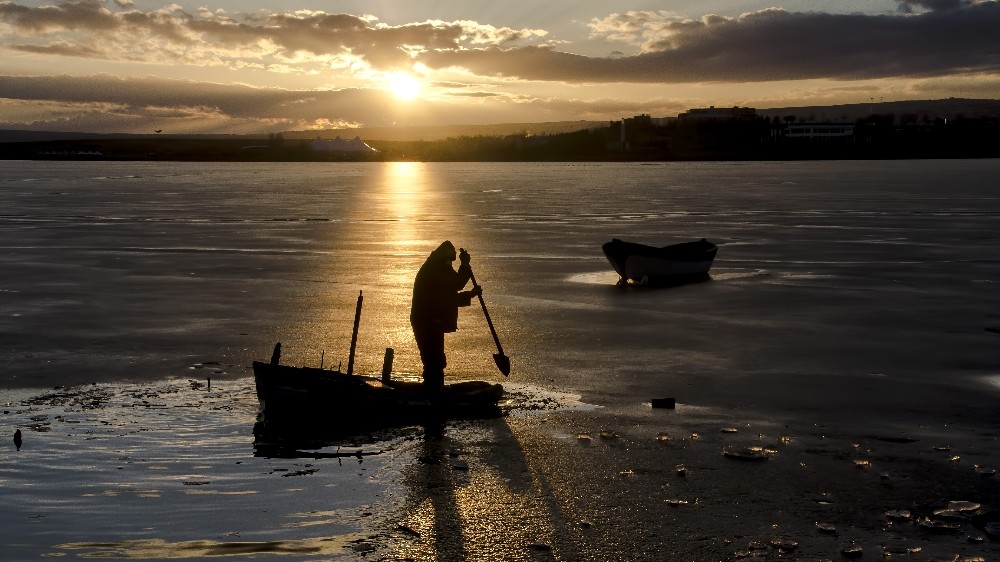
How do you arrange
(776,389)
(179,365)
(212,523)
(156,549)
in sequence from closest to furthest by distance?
1. (156,549)
2. (212,523)
3. (776,389)
4. (179,365)

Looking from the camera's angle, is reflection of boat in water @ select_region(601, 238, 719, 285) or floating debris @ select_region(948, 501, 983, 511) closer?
floating debris @ select_region(948, 501, 983, 511)

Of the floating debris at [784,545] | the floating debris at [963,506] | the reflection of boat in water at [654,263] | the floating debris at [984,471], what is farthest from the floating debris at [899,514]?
the reflection of boat in water at [654,263]

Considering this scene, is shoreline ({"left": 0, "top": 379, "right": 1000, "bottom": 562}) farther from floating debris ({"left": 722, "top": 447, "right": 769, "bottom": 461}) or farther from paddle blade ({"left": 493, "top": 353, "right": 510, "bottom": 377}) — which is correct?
paddle blade ({"left": 493, "top": 353, "right": 510, "bottom": 377})

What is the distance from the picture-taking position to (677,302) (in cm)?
2561

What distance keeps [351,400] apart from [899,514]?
6289 millimetres

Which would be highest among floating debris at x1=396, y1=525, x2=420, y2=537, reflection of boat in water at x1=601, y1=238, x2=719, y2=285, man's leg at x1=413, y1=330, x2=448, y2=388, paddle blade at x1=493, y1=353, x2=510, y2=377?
man's leg at x1=413, y1=330, x2=448, y2=388

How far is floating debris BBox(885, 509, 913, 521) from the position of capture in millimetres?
9695

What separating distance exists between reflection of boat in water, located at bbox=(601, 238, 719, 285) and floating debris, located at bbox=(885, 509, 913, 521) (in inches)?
755

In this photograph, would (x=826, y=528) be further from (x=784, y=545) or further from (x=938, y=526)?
(x=938, y=526)

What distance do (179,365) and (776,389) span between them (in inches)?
351

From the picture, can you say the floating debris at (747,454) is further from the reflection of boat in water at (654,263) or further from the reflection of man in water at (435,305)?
the reflection of boat in water at (654,263)

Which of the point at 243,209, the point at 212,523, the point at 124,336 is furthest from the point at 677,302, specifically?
the point at 243,209

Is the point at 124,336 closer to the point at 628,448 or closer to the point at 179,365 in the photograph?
the point at 179,365

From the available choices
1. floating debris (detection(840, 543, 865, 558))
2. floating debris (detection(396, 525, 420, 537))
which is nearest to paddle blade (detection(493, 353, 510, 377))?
floating debris (detection(396, 525, 420, 537))
